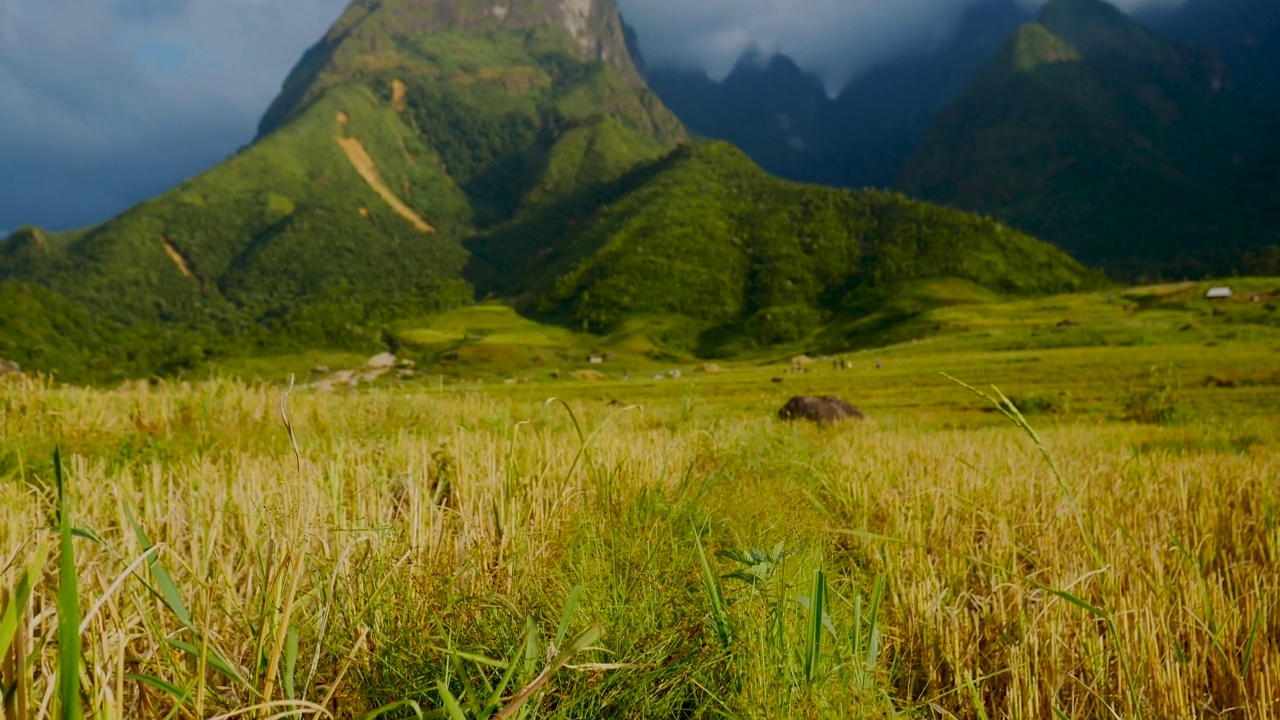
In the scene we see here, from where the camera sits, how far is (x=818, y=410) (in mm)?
18750

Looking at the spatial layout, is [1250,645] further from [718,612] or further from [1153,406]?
[1153,406]

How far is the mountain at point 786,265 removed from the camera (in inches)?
5231

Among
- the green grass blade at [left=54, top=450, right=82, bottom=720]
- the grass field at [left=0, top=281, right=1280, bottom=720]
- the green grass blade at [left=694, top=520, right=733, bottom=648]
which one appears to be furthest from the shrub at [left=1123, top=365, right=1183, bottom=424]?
the green grass blade at [left=54, top=450, right=82, bottom=720]

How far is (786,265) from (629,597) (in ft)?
505

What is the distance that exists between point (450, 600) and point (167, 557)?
59.2 inches

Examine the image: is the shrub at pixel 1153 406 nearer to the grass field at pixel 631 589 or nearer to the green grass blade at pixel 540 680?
the grass field at pixel 631 589

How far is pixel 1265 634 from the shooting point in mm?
2484

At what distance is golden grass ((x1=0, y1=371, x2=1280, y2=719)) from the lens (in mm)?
1714

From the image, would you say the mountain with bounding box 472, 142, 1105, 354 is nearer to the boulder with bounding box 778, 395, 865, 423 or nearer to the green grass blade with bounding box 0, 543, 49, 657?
the boulder with bounding box 778, 395, 865, 423

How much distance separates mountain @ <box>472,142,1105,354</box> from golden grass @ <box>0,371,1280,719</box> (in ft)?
406

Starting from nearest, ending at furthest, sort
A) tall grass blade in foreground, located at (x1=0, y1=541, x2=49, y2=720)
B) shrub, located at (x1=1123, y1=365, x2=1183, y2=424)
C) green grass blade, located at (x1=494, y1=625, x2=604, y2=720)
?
tall grass blade in foreground, located at (x1=0, y1=541, x2=49, y2=720) → green grass blade, located at (x1=494, y1=625, x2=604, y2=720) → shrub, located at (x1=1123, y1=365, x2=1183, y2=424)

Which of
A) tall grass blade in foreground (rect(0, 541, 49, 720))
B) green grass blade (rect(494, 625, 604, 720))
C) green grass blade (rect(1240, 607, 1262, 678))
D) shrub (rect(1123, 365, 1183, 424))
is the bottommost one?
shrub (rect(1123, 365, 1183, 424))

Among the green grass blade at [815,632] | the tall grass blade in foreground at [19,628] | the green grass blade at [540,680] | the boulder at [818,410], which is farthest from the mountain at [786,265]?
the tall grass blade in foreground at [19,628]

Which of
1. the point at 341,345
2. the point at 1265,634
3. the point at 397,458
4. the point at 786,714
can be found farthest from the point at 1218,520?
the point at 341,345
